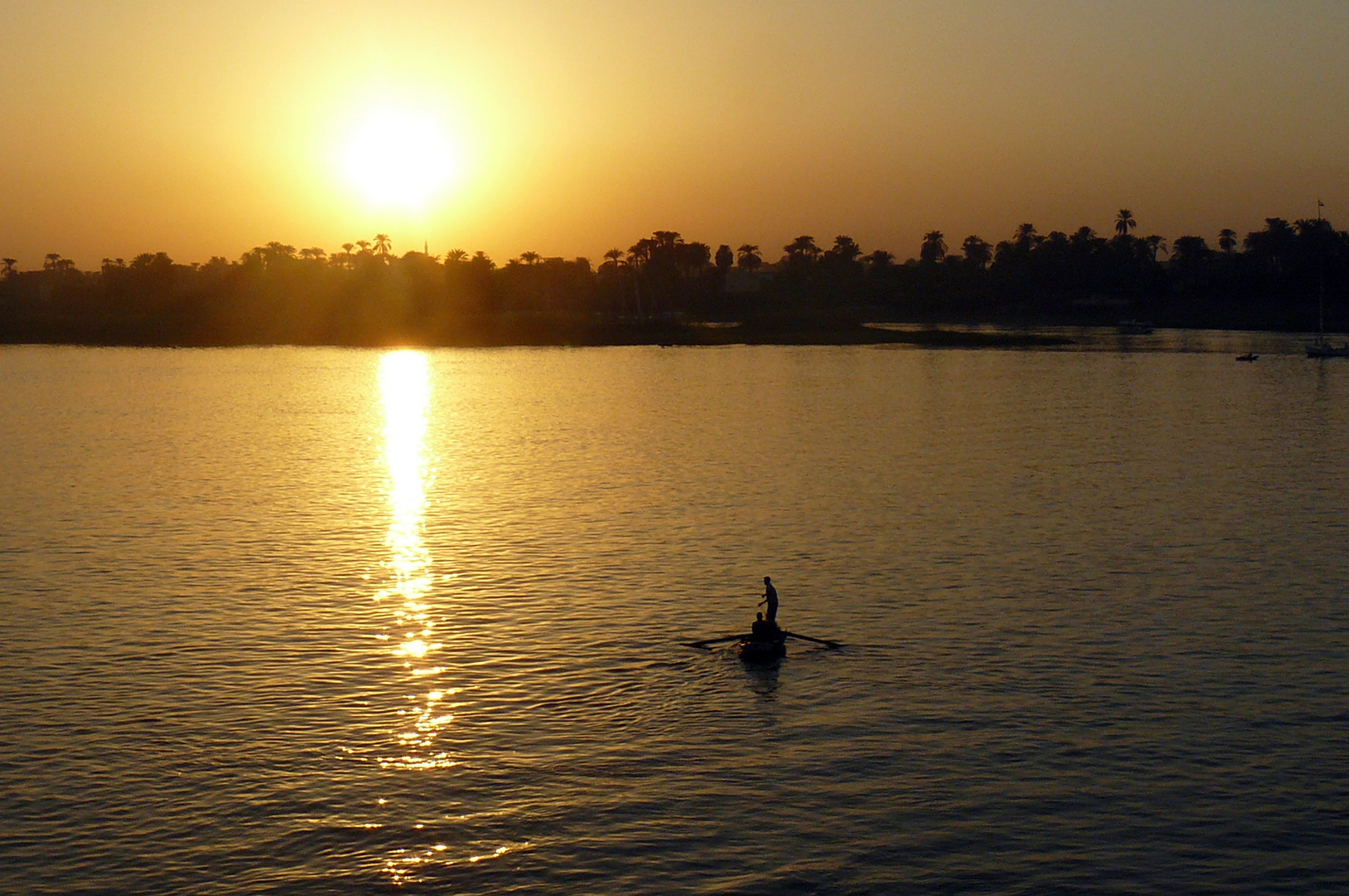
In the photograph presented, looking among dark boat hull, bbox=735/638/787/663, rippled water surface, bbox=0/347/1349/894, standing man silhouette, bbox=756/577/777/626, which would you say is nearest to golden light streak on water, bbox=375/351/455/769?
rippled water surface, bbox=0/347/1349/894

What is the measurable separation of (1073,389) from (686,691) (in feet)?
335

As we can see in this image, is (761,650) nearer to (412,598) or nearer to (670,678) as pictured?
(670,678)

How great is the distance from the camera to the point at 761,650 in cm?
3020

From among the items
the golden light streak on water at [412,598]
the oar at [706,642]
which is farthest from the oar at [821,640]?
Answer: the golden light streak on water at [412,598]

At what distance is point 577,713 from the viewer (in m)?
27.0

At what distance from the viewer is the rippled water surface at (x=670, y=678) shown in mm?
20609

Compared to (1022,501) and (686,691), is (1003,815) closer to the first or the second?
(686,691)

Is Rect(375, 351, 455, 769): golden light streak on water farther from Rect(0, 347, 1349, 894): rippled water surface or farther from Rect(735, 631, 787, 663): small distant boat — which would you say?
Rect(735, 631, 787, 663): small distant boat

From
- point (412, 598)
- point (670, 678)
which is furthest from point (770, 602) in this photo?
point (412, 598)

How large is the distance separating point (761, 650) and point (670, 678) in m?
2.39

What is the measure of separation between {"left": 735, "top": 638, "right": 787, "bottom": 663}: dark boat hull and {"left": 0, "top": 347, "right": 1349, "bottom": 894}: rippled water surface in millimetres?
358

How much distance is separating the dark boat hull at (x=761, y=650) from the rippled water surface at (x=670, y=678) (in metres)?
0.36

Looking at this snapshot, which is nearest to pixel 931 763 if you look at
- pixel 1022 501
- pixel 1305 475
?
pixel 1022 501

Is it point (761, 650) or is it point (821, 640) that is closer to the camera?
point (761, 650)
